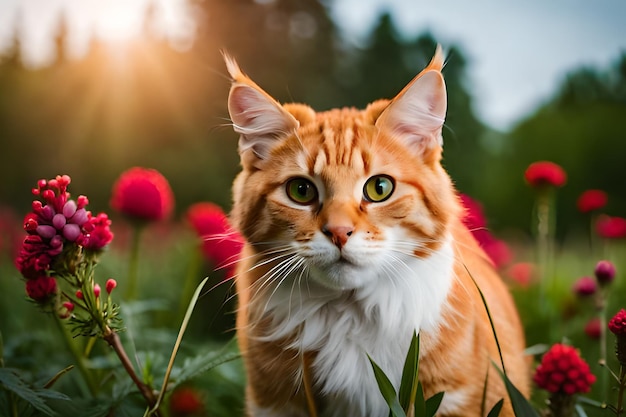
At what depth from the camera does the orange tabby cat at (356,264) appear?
52.4 inches

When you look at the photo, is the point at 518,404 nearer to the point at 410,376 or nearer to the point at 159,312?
the point at 410,376

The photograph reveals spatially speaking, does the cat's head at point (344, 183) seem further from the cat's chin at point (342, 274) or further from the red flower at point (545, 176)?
the red flower at point (545, 176)

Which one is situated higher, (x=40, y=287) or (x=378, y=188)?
(x=378, y=188)

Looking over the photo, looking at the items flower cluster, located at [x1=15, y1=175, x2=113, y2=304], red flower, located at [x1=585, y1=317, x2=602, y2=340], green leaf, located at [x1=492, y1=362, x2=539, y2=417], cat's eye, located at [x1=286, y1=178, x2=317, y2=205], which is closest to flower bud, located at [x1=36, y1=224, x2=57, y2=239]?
flower cluster, located at [x1=15, y1=175, x2=113, y2=304]

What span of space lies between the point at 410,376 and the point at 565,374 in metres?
0.38

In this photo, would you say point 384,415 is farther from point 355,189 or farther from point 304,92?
point 304,92

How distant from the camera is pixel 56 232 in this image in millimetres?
1163

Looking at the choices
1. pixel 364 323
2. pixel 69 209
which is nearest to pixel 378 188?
pixel 364 323

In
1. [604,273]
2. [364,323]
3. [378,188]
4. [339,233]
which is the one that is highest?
[378,188]

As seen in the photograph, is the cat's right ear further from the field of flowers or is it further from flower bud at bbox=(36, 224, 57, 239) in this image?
flower bud at bbox=(36, 224, 57, 239)

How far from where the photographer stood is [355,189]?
1.34 metres

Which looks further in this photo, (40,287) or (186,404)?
(186,404)

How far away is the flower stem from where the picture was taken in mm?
1247

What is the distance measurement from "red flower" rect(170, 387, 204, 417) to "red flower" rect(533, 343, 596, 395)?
45.2 inches
